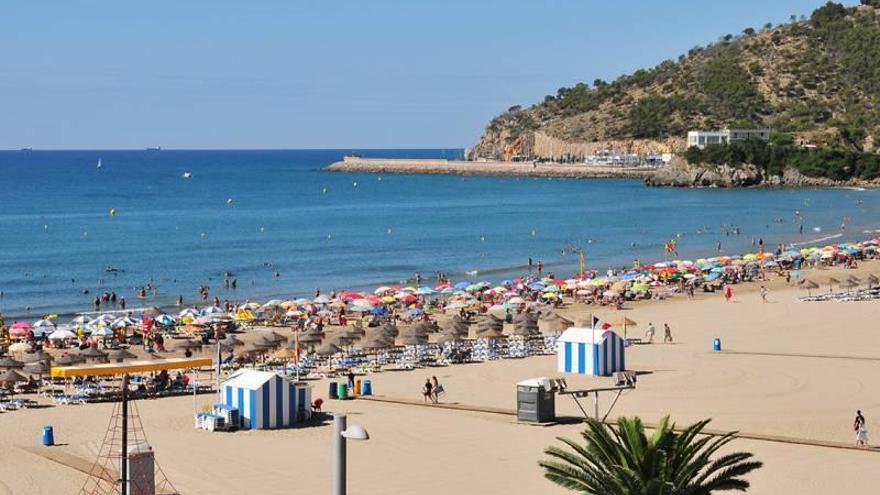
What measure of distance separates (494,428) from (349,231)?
206 feet

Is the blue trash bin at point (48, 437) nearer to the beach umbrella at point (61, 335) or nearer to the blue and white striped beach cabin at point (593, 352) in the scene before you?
the blue and white striped beach cabin at point (593, 352)

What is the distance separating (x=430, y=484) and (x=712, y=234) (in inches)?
2409

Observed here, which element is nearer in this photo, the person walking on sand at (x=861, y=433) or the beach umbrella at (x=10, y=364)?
the person walking on sand at (x=861, y=433)

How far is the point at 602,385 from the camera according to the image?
2866cm

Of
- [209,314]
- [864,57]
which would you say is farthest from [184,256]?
[864,57]

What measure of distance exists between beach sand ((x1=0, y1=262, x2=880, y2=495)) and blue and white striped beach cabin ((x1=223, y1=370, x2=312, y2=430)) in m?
0.40

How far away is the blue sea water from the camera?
194 feet

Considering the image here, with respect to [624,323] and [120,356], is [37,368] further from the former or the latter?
[624,323]

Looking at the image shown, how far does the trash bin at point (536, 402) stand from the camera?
24.3 m

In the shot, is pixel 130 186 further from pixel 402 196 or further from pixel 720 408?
pixel 720 408

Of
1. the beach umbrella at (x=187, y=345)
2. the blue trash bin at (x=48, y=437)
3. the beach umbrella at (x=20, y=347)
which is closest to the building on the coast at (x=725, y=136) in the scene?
the beach umbrella at (x=187, y=345)

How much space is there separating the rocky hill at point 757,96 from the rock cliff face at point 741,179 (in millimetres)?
12884

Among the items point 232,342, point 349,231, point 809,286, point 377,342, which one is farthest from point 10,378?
point 349,231

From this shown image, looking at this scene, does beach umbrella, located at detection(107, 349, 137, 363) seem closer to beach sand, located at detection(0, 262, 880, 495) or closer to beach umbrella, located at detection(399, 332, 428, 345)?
beach sand, located at detection(0, 262, 880, 495)
